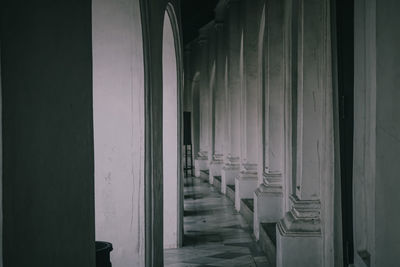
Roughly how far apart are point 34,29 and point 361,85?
2123mm

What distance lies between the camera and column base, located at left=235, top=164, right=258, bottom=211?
41.2 ft

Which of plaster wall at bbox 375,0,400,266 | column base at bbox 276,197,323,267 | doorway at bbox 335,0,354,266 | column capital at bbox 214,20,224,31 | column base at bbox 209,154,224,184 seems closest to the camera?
plaster wall at bbox 375,0,400,266

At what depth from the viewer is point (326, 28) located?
4.59 meters

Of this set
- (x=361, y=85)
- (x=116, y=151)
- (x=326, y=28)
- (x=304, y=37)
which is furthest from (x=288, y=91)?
(x=361, y=85)

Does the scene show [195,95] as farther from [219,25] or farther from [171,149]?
[171,149]

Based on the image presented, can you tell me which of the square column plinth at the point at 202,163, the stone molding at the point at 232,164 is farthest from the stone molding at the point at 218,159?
the square column plinth at the point at 202,163

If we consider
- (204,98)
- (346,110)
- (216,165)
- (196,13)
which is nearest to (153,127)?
(346,110)

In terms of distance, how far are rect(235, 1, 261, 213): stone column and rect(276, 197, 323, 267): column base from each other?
6116 mm

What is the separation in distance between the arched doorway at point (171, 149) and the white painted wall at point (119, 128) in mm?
3547

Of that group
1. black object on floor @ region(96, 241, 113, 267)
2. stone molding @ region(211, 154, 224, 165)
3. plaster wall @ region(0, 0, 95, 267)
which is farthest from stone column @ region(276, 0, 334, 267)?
stone molding @ region(211, 154, 224, 165)

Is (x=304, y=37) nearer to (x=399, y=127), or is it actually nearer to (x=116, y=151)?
(x=116, y=151)

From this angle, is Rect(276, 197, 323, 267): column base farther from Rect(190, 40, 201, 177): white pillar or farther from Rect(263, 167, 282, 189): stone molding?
Rect(190, 40, 201, 177): white pillar

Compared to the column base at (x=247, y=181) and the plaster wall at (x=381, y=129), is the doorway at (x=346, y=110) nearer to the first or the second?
the plaster wall at (x=381, y=129)

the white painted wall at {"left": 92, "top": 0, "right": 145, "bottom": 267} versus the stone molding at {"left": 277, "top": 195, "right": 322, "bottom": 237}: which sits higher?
the white painted wall at {"left": 92, "top": 0, "right": 145, "bottom": 267}
